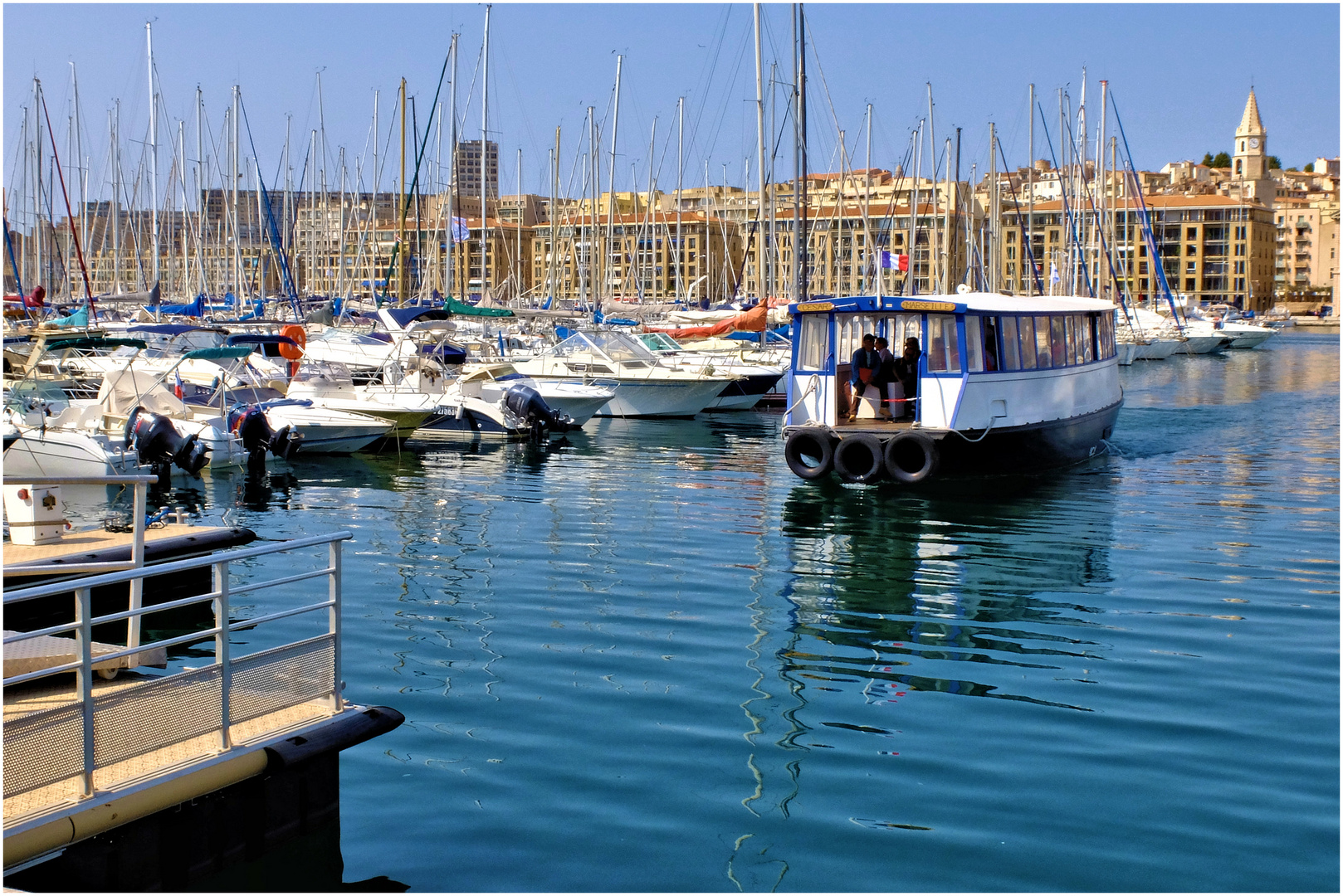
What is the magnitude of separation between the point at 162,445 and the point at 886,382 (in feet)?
41.0

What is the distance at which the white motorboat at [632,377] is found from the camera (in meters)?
→ 36.6

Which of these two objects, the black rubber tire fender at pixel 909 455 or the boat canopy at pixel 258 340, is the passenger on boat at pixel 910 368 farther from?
the boat canopy at pixel 258 340

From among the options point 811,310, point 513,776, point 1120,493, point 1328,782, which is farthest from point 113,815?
point 1120,493

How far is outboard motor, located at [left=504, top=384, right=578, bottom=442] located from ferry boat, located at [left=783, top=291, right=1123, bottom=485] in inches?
369

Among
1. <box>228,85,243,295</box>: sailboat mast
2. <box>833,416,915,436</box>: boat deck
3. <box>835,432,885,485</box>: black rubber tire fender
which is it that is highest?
<box>228,85,243,295</box>: sailboat mast

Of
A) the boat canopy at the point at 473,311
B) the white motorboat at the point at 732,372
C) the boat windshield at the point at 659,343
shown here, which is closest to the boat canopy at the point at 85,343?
the boat canopy at the point at 473,311

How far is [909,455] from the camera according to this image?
69.5ft

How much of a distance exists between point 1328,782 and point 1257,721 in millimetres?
1212

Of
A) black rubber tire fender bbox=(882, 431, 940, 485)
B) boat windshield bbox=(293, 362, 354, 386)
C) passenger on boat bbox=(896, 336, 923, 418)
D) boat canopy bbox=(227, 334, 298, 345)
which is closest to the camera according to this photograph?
black rubber tire fender bbox=(882, 431, 940, 485)

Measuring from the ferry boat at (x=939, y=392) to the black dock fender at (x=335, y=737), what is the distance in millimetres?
14575

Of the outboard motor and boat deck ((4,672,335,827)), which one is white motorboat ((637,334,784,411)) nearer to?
the outboard motor

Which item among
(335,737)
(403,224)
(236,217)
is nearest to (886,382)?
(335,737)

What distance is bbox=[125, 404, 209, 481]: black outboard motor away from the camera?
24016 millimetres

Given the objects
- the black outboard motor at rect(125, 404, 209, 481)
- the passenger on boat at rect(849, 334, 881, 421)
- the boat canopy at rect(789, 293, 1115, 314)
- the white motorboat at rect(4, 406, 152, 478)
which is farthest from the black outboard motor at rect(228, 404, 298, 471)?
the passenger on boat at rect(849, 334, 881, 421)
